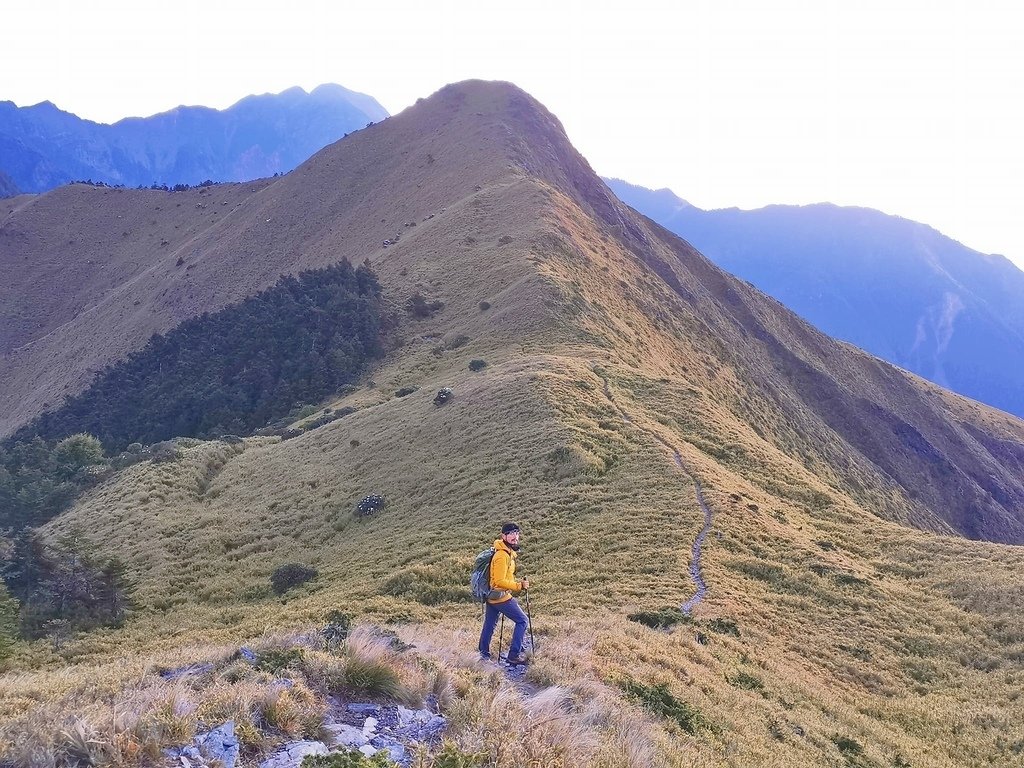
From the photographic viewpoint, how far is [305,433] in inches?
1512

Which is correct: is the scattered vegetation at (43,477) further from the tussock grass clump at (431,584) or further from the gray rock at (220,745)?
the gray rock at (220,745)

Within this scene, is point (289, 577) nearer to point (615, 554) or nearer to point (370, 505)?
point (370, 505)

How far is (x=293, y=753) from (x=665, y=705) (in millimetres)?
6655

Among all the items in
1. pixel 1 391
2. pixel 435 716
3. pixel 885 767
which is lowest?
pixel 1 391

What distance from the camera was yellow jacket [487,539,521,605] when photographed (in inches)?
409

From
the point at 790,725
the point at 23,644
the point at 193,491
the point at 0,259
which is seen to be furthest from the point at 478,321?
the point at 0,259

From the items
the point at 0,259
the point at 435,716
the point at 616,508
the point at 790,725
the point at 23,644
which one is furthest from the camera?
the point at 0,259

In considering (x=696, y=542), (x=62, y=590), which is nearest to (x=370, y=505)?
(x=62, y=590)

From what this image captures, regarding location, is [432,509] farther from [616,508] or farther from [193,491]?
[193,491]

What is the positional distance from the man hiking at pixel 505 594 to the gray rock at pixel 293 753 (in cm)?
440

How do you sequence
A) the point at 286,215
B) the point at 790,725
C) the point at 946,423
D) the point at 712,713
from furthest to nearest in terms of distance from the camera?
the point at 286,215 → the point at 946,423 → the point at 790,725 → the point at 712,713

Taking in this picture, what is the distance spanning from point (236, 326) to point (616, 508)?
5732cm

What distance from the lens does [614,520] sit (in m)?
21.4

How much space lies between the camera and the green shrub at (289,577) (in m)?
21.4
